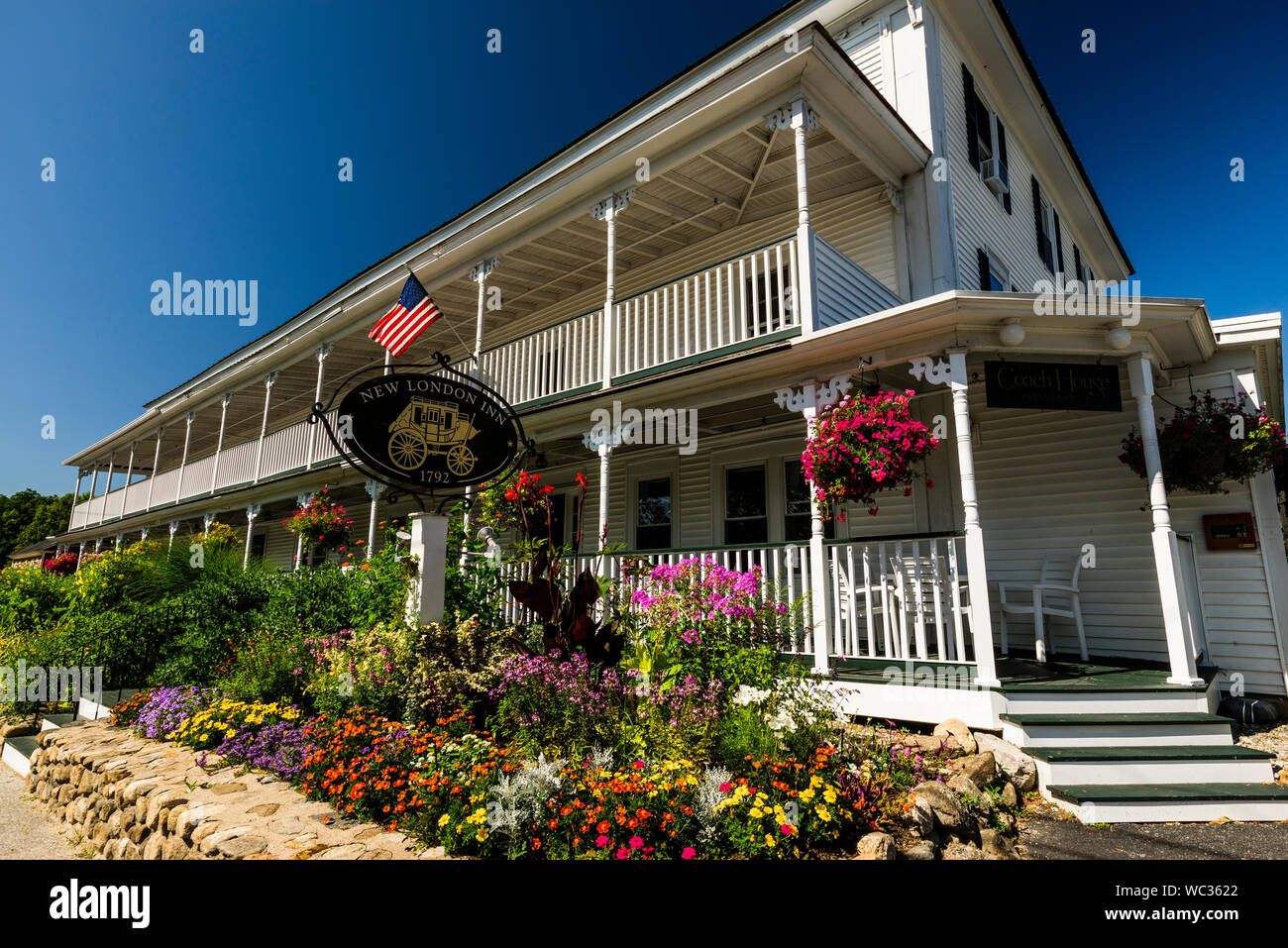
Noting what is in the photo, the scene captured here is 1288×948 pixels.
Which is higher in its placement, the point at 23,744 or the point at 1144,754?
the point at 1144,754

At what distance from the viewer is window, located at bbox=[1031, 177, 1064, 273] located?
41.4 ft

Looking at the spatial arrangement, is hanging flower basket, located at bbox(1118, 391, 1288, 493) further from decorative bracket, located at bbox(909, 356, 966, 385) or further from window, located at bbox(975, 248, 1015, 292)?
window, located at bbox(975, 248, 1015, 292)

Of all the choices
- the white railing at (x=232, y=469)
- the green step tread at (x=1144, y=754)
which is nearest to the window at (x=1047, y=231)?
the green step tread at (x=1144, y=754)

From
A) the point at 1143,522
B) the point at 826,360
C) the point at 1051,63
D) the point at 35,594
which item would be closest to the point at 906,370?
the point at 826,360

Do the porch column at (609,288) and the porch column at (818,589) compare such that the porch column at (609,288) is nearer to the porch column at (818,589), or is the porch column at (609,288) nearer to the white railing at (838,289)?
the white railing at (838,289)

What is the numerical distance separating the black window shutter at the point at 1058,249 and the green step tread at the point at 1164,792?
11920mm

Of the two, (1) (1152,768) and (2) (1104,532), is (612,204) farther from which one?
(1) (1152,768)

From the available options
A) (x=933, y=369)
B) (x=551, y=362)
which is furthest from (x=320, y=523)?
(x=933, y=369)

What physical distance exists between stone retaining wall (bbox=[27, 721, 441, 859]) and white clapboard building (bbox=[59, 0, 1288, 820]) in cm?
353

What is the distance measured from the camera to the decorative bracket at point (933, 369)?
19.4 feet

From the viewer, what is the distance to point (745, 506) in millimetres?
10242

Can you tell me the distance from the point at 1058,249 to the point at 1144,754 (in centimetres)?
1260

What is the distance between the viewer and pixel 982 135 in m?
10.4

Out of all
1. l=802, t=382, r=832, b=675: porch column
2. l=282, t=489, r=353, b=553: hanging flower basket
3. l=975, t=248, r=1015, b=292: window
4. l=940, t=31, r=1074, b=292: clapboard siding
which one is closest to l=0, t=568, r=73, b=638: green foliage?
l=282, t=489, r=353, b=553: hanging flower basket
